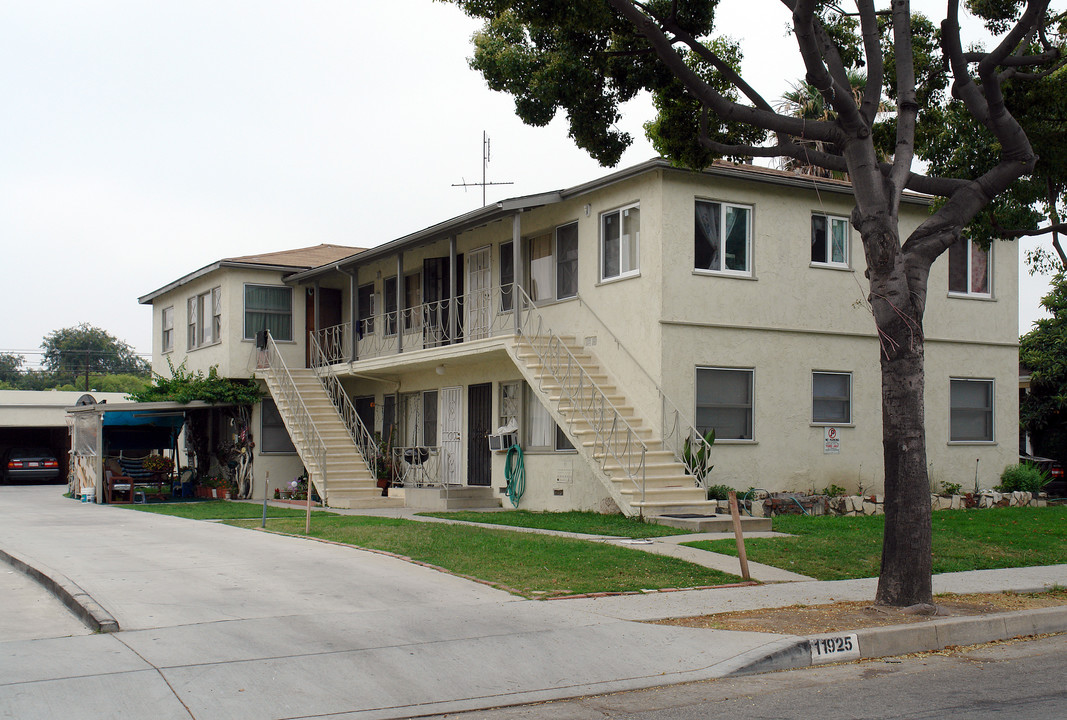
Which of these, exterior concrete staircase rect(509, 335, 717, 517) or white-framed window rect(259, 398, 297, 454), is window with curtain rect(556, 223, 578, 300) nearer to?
exterior concrete staircase rect(509, 335, 717, 517)

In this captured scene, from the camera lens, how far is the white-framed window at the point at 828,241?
1975 centimetres

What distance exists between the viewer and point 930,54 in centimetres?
1528

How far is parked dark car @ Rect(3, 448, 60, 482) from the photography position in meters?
37.0

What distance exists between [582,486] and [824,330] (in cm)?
542

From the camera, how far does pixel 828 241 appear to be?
19812 millimetres

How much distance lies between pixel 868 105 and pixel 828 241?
30.5ft

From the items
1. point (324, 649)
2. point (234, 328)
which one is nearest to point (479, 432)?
point (234, 328)

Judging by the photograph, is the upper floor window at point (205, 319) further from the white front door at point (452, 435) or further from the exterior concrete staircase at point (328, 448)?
the white front door at point (452, 435)

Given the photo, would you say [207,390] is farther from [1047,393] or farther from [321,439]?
[1047,393]

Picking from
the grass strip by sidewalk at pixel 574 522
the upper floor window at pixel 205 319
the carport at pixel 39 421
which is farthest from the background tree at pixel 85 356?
the grass strip by sidewalk at pixel 574 522

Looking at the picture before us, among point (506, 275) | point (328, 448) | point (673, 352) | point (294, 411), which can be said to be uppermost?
point (506, 275)

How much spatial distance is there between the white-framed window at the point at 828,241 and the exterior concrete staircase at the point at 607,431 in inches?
187

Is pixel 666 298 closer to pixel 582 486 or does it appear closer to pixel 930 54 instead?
pixel 582 486

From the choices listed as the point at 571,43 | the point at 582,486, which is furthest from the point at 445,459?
the point at 571,43
